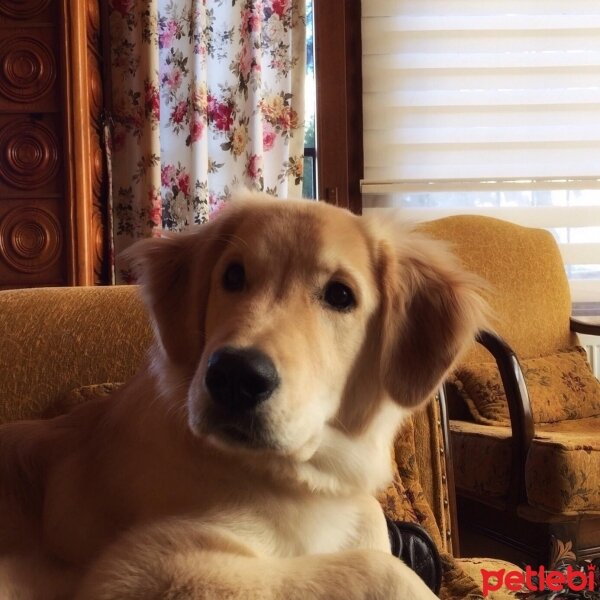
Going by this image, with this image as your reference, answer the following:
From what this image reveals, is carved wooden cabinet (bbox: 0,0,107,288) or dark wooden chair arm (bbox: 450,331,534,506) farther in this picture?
carved wooden cabinet (bbox: 0,0,107,288)

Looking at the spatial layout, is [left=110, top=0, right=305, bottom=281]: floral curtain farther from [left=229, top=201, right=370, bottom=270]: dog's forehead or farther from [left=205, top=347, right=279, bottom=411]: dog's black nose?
[left=205, top=347, right=279, bottom=411]: dog's black nose

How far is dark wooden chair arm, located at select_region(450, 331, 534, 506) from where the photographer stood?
7.97ft

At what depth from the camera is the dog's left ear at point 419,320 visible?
1.17m

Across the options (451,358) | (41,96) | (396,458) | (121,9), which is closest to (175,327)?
(451,358)

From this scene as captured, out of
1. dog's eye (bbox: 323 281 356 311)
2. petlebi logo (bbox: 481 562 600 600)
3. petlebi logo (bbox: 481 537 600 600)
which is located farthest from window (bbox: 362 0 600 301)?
dog's eye (bbox: 323 281 356 311)

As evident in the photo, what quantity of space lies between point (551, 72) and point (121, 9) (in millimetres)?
2144

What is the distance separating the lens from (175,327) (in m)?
1.19

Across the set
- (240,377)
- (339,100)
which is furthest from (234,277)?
(339,100)

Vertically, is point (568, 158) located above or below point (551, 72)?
below

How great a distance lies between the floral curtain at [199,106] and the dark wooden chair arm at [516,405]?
137cm

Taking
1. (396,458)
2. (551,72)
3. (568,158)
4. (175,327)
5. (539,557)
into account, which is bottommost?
(539,557)

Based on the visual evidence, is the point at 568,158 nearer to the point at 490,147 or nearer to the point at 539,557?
the point at 490,147

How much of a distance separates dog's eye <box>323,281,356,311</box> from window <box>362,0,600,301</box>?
274 cm

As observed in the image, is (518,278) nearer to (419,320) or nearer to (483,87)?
(483,87)
